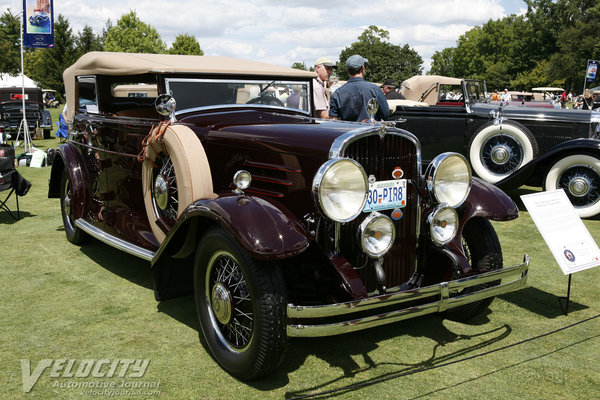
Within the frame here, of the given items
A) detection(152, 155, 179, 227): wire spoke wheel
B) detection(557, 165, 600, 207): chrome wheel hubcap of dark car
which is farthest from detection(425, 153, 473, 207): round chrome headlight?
detection(557, 165, 600, 207): chrome wheel hubcap of dark car

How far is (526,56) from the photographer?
193ft

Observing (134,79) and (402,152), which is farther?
(134,79)

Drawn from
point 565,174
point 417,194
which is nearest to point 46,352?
point 417,194

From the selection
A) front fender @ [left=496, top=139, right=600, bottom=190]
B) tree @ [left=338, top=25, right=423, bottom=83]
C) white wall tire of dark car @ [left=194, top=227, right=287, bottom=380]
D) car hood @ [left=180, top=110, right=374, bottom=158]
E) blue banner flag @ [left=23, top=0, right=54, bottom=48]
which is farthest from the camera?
tree @ [left=338, top=25, right=423, bottom=83]

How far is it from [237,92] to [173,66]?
1.83 feet

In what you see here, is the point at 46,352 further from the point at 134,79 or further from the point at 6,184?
A: the point at 6,184

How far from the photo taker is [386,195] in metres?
2.93

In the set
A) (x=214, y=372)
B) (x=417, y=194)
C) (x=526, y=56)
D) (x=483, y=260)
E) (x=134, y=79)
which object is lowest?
(x=214, y=372)

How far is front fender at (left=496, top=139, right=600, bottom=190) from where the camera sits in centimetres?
641

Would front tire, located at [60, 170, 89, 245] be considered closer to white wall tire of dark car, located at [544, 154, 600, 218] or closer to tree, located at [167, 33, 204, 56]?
white wall tire of dark car, located at [544, 154, 600, 218]

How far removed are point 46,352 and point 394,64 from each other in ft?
253

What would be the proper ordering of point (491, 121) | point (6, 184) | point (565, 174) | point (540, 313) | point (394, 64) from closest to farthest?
point (540, 313)
point (6, 184)
point (565, 174)
point (491, 121)
point (394, 64)

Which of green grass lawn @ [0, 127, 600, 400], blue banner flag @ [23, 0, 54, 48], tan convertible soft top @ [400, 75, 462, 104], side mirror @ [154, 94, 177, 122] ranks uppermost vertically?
blue banner flag @ [23, 0, 54, 48]

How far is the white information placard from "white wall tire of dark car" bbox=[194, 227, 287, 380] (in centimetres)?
194
